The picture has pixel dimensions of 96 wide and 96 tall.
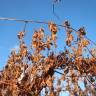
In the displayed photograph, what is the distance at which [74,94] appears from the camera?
563 centimetres

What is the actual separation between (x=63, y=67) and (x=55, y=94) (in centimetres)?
62

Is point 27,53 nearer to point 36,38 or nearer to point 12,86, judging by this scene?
point 36,38

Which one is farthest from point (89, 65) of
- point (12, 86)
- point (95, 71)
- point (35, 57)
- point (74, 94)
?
point (12, 86)

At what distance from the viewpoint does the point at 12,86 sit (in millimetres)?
5430

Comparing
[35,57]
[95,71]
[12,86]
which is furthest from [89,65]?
[12,86]

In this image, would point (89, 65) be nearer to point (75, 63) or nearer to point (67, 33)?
point (75, 63)

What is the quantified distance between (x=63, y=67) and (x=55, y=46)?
0.59 metres

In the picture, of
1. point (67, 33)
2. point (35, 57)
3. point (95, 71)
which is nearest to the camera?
point (67, 33)

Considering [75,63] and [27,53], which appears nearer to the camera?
[75,63]

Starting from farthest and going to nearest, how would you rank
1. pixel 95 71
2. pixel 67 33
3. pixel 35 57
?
pixel 35 57
pixel 95 71
pixel 67 33

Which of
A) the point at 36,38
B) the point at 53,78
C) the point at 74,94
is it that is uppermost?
the point at 36,38

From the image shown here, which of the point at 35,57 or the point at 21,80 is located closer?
the point at 21,80

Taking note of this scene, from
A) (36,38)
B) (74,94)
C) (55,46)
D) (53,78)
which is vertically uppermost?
(36,38)

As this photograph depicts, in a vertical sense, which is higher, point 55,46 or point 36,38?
point 36,38
